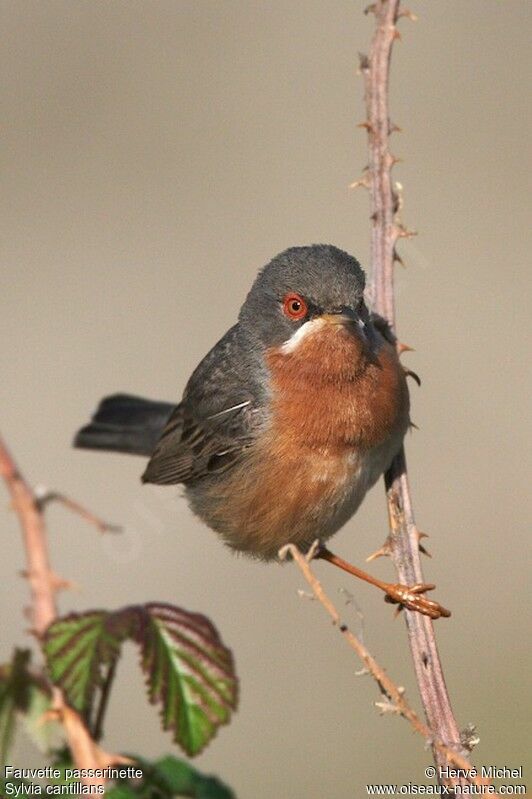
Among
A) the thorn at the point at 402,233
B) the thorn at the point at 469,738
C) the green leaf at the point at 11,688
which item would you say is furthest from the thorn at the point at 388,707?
the thorn at the point at 402,233

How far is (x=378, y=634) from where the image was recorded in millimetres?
8961

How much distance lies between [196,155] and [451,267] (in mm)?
2953

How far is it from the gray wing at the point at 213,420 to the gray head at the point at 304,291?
0.23m

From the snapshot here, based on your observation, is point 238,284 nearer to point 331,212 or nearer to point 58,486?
point 331,212

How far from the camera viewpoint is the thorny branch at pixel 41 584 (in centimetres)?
211

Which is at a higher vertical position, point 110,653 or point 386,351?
point 386,351

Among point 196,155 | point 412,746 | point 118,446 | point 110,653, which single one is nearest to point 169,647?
point 110,653

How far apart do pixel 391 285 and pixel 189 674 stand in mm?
1908

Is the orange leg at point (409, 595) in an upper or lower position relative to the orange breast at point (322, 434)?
lower

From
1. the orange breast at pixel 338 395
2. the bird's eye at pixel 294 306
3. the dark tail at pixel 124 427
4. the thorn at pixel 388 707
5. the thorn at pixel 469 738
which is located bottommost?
the thorn at pixel 469 738

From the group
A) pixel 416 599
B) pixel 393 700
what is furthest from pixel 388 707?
pixel 416 599

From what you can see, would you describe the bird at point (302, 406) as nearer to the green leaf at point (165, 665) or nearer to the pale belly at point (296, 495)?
the pale belly at point (296, 495)

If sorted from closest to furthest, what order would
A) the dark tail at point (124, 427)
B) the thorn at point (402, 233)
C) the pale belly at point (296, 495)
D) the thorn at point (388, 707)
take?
the thorn at point (388, 707)
the thorn at point (402, 233)
the pale belly at point (296, 495)
the dark tail at point (124, 427)

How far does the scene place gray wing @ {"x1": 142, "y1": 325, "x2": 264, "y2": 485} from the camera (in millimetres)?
5031
